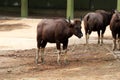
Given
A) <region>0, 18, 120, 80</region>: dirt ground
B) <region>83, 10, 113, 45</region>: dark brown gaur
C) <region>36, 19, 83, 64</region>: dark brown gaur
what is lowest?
<region>0, 18, 120, 80</region>: dirt ground

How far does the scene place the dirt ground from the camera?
1143 cm

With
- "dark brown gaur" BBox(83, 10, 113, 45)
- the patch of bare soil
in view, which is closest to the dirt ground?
the patch of bare soil

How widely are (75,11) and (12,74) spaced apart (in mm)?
21610

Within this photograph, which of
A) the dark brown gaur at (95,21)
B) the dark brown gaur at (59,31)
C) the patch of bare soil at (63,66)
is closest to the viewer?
the patch of bare soil at (63,66)

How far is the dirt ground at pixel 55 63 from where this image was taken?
11430mm

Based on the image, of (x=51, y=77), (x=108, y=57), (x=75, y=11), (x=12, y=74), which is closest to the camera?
(x=51, y=77)

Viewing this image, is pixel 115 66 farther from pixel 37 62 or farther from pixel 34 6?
pixel 34 6

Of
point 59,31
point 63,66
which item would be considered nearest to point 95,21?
point 59,31

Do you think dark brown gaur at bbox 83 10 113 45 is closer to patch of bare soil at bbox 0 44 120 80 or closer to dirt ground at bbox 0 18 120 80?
dirt ground at bbox 0 18 120 80

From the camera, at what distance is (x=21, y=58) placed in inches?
586

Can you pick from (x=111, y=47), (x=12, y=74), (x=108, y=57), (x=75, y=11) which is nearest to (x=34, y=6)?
(x=75, y=11)

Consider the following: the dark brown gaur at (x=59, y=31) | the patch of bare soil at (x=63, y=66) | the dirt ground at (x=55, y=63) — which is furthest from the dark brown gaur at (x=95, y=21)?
the dark brown gaur at (x=59, y=31)

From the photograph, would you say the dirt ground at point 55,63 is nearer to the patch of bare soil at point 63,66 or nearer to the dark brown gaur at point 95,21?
the patch of bare soil at point 63,66

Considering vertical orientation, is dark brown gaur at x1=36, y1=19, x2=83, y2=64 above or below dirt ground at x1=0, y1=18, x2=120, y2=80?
above
